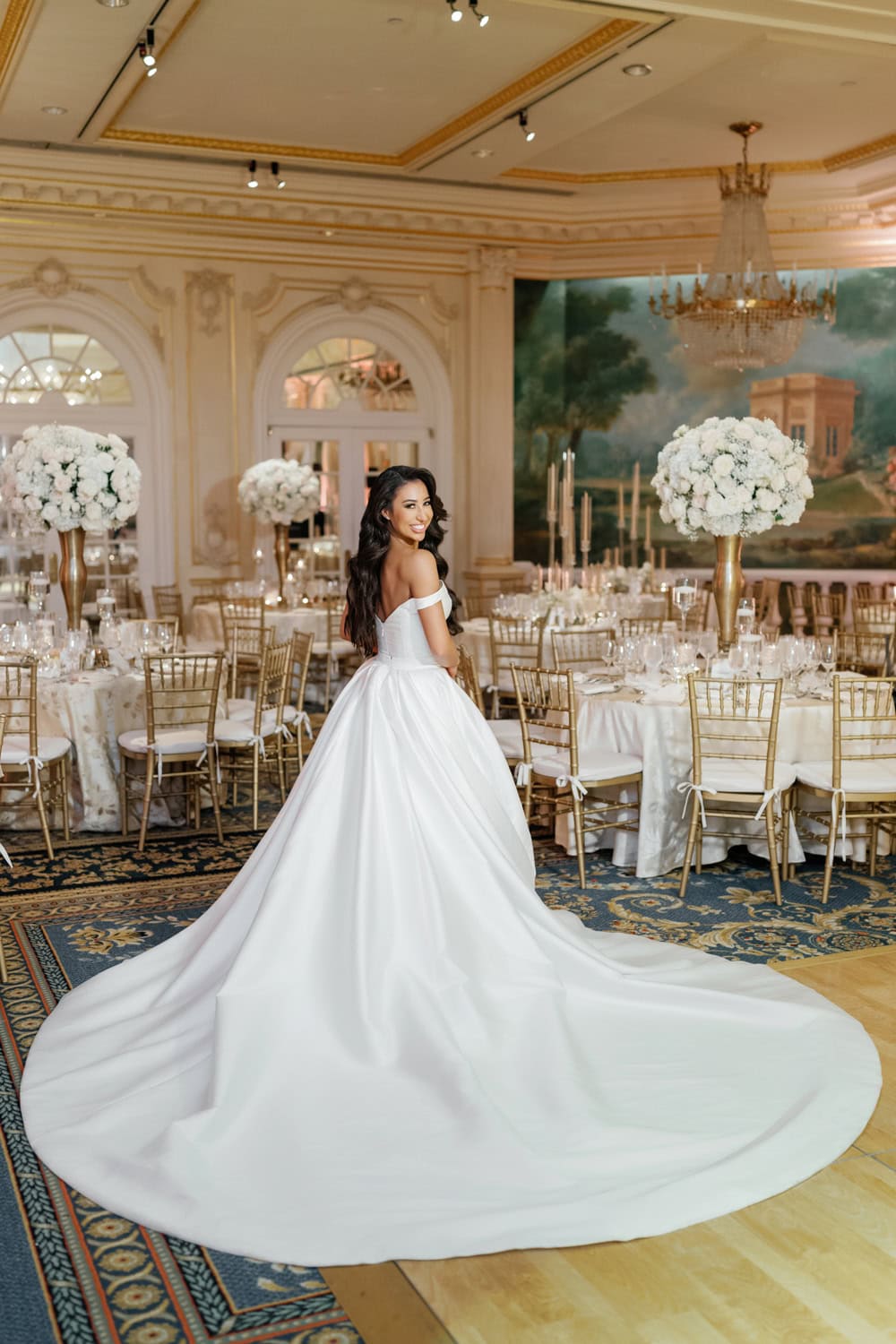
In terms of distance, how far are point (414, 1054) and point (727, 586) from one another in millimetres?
4446

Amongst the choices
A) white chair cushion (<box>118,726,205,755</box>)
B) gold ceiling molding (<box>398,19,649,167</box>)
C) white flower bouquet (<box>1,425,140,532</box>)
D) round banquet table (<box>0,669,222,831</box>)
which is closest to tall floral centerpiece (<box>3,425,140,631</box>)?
white flower bouquet (<box>1,425,140,532</box>)

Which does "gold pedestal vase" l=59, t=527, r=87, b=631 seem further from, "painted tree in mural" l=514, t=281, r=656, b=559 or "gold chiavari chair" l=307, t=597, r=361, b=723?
"painted tree in mural" l=514, t=281, r=656, b=559

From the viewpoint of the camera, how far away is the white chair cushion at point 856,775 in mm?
6199

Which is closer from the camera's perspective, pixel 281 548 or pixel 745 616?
pixel 745 616

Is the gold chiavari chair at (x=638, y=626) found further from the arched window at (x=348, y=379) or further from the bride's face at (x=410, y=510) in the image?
the bride's face at (x=410, y=510)

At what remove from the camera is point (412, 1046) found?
3879 mm

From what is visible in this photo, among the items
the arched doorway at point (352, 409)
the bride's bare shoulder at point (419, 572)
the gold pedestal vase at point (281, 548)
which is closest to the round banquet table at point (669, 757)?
the bride's bare shoulder at point (419, 572)

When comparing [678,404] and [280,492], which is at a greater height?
[678,404]

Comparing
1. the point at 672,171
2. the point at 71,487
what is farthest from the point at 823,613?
the point at 71,487

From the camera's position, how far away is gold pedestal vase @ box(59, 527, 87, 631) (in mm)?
8516

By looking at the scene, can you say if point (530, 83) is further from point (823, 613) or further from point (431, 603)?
point (431, 603)

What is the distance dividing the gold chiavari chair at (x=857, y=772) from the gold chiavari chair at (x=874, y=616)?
14.0 ft

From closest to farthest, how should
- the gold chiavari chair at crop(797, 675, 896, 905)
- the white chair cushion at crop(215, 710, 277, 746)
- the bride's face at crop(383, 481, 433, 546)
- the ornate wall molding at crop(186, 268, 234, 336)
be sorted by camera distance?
the bride's face at crop(383, 481, 433, 546)
the gold chiavari chair at crop(797, 675, 896, 905)
the white chair cushion at crop(215, 710, 277, 746)
the ornate wall molding at crop(186, 268, 234, 336)

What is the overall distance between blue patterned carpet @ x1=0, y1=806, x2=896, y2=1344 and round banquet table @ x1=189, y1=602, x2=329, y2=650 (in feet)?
12.6
